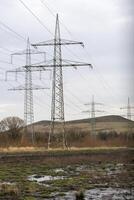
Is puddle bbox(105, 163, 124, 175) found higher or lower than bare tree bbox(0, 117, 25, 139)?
lower

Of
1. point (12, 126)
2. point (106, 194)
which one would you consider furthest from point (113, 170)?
point (12, 126)

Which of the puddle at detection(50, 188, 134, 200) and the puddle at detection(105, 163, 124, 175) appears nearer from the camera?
the puddle at detection(50, 188, 134, 200)

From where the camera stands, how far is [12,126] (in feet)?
251

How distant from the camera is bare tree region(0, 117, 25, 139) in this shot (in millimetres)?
69694

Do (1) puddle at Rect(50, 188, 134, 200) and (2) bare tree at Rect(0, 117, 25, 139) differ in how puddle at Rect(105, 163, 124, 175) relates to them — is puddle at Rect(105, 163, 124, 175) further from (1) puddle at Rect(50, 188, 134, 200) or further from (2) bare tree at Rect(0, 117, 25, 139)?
(2) bare tree at Rect(0, 117, 25, 139)

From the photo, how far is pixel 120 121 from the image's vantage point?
136m

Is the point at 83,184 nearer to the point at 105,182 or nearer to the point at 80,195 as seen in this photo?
the point at 105,182

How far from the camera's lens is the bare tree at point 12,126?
69.7 m

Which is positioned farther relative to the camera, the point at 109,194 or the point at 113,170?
the point at 113,170

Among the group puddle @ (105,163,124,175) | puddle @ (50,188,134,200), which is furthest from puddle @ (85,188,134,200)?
puddle @ (105,163,124,175)

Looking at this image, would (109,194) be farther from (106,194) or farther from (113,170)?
(113,170)

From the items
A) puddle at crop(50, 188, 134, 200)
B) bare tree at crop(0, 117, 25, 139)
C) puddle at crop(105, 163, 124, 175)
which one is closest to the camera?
puddle at crop(50, 188, 134, 200)

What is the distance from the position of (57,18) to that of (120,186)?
2765 cm

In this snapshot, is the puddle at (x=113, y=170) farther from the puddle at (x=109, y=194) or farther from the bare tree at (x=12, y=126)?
the bare tree at (x=12, y=126)
